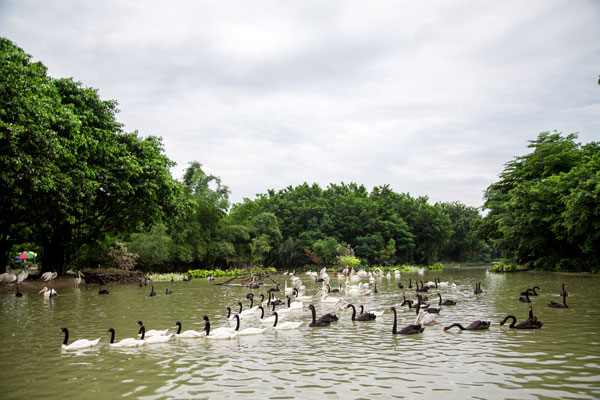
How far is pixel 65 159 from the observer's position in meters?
17.7

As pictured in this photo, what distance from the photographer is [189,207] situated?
28922 millimetres

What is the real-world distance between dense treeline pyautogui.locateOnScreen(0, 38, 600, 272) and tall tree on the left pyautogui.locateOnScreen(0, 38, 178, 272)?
64 millimetres

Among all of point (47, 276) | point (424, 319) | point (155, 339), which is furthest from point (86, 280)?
point (424, 319)

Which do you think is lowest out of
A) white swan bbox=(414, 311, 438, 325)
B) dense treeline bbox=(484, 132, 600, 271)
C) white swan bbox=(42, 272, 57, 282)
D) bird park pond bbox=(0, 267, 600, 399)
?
bird park pond bbox=(0, 267, 600, 399)

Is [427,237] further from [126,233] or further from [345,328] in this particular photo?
[345,328]

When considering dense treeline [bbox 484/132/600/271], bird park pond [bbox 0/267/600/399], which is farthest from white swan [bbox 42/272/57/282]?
dense treeline [bbox 484/132/600/271]

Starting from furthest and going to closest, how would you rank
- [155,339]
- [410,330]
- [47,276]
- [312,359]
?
[47,276] < [410,330] < [155,339] < [312,359]

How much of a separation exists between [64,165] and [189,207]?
447 inches

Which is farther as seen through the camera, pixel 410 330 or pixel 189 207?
pixel 189 207

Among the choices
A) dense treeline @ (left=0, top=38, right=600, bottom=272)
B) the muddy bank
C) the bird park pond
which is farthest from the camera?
the muddy bank

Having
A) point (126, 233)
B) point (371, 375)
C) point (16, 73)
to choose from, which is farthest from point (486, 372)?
point (126, 233)

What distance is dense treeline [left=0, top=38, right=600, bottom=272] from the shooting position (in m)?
15.7

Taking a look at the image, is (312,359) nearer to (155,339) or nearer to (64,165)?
(155,339)

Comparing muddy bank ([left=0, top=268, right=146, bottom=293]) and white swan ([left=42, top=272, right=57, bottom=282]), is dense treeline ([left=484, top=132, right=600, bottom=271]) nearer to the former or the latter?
muddy bank ([left=0, top=268, right=146, bottom=293])
